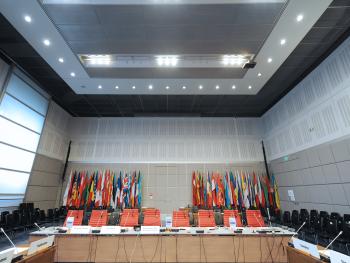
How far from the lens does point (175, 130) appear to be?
1240 cm

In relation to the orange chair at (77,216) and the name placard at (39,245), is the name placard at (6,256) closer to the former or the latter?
the name placard at (39,245)

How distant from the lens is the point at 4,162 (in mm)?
7488

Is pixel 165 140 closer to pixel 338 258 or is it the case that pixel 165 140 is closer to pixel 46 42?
pixel 46 42

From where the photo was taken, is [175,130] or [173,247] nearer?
[173,247]

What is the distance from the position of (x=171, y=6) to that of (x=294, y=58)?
17.0 ft

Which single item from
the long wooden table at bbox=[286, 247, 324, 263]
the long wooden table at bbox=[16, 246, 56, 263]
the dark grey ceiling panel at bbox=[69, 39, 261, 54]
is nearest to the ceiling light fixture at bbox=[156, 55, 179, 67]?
the dark grey ceiling panel at bbox=[69, 39, 261, 54]

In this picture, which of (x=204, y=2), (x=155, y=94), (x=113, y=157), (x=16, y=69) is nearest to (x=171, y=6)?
(x=204, y=2)

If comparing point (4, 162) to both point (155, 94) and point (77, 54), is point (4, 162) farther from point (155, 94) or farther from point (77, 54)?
point (155, 94)

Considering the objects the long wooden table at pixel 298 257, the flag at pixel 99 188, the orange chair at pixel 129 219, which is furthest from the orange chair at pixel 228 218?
the flag at pixel 99 188

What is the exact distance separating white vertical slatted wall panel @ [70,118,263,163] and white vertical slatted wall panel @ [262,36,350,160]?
1.77 metres

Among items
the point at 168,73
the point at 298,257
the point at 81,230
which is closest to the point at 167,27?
the point at 168,73

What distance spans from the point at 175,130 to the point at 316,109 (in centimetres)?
737

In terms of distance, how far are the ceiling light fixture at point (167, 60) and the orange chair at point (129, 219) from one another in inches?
206

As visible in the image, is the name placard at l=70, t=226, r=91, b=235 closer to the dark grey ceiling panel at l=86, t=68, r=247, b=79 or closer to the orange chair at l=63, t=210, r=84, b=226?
the orange chair at l=63, t=210, r=84, b=226
